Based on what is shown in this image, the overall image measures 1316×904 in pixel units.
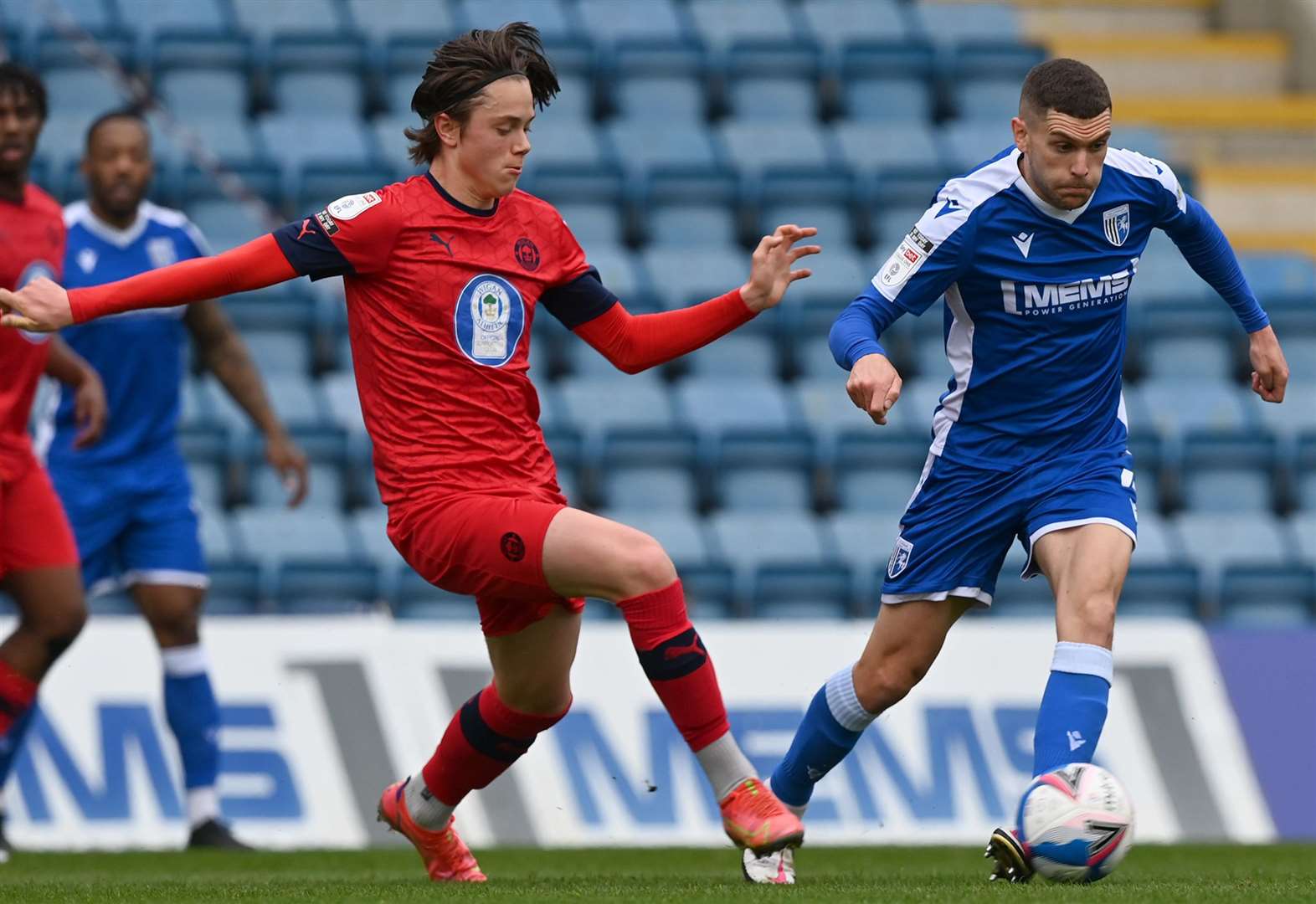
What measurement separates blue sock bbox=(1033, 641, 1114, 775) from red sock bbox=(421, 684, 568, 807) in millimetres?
1326

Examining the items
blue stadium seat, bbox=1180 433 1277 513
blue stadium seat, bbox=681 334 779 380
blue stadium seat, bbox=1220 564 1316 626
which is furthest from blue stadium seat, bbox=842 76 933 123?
blue stadium seat, bbox=1220 564 1316 626

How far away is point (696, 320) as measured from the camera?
17.2ft

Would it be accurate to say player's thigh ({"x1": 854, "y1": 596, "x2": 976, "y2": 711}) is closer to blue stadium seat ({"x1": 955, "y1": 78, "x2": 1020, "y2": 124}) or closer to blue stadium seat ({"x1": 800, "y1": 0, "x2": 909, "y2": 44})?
blue stadium seat ({"x1": 955, "y1": 78, "x2": 1020, "y2": 124})

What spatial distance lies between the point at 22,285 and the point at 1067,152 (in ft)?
11.4

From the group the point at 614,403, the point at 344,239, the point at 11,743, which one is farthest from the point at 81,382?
the point at 614,403

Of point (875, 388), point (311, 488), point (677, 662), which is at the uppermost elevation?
point (875, 388)

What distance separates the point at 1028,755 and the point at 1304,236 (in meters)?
6.04

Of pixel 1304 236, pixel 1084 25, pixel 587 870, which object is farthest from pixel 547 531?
pixel 1084 25

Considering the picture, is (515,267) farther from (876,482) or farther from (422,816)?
(876,482)

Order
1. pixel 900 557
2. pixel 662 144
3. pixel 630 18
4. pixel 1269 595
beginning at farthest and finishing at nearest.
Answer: pixel 630 18 < pixel 662 144 < pixel 1269 595 < pixel 900 557

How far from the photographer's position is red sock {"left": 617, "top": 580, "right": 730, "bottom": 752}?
4.89 meters

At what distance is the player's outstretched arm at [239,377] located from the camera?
7539 mm

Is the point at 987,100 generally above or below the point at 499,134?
below

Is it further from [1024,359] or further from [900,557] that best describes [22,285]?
[1024,359]
